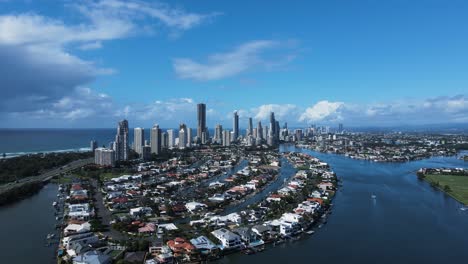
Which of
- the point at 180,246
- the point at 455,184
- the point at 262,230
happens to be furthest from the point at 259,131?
the point at 180,246

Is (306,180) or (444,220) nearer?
(444,220)

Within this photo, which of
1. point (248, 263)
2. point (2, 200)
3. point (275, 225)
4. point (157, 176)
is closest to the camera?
point (248, 263)

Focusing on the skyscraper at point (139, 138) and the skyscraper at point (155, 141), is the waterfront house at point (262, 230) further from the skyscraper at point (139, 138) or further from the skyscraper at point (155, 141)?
the skyscraper at point (139, 138)

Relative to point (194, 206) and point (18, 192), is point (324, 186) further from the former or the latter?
point (18, 192)

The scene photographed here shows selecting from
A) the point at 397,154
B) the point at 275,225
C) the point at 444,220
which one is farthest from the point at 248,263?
the point at 397,154

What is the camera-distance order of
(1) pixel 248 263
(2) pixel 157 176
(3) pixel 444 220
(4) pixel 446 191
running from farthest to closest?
(2) pixel 157 176 < (4) pixel 446 191 < (3) pixel 444 220 < (1) pixel 248 263

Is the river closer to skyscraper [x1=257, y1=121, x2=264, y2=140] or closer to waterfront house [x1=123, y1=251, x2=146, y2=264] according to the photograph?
waterfront house [x1=123, y1=251, x2=146, y2=264]

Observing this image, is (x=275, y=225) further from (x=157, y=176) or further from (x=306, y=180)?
(x=157, y=176)
